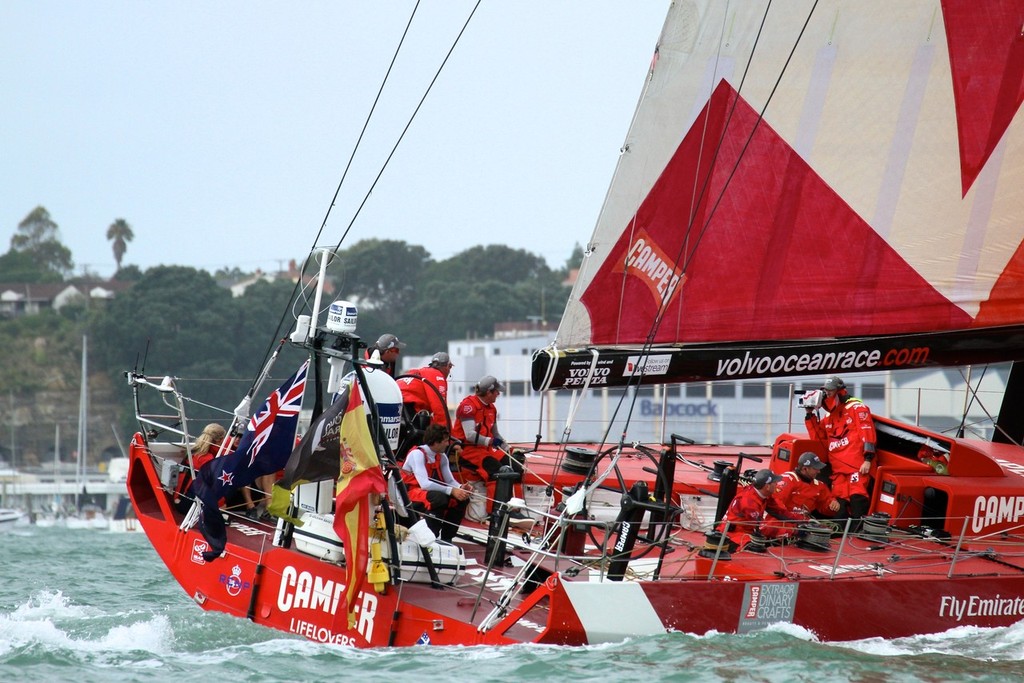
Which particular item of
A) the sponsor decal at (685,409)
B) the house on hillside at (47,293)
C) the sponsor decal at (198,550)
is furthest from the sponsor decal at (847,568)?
the house on hillside at (47,293)

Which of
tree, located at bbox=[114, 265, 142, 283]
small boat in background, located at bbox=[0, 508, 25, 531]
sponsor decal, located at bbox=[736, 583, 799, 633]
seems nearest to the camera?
sponsor decal, located at bbox=[736, 583, 799, 633]

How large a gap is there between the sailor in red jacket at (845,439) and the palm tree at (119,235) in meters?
85.6

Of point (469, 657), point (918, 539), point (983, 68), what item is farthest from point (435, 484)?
point (983, 68)

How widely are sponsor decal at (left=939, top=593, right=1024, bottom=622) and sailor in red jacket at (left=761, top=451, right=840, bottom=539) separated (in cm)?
100

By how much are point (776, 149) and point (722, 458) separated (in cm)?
287

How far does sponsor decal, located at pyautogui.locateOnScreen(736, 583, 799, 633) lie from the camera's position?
25.3ft

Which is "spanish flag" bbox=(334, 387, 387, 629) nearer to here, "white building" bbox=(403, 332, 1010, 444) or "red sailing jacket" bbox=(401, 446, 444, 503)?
"red sailing jacket" bbox=(401, 446, 444, 503)

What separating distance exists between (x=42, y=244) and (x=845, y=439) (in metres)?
84.6

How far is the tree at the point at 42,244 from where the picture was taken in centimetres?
8625

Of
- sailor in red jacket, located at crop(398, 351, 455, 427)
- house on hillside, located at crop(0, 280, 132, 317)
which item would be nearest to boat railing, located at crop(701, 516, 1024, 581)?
sailor in red jacket, located at crop(398, 351, 455, 427)

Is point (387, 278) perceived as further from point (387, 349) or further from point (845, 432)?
point (845, 432)

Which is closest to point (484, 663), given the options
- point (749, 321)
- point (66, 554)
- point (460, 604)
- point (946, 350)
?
point (460, 604)

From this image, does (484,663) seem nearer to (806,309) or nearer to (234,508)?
(234,508)

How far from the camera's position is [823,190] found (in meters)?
9.86
